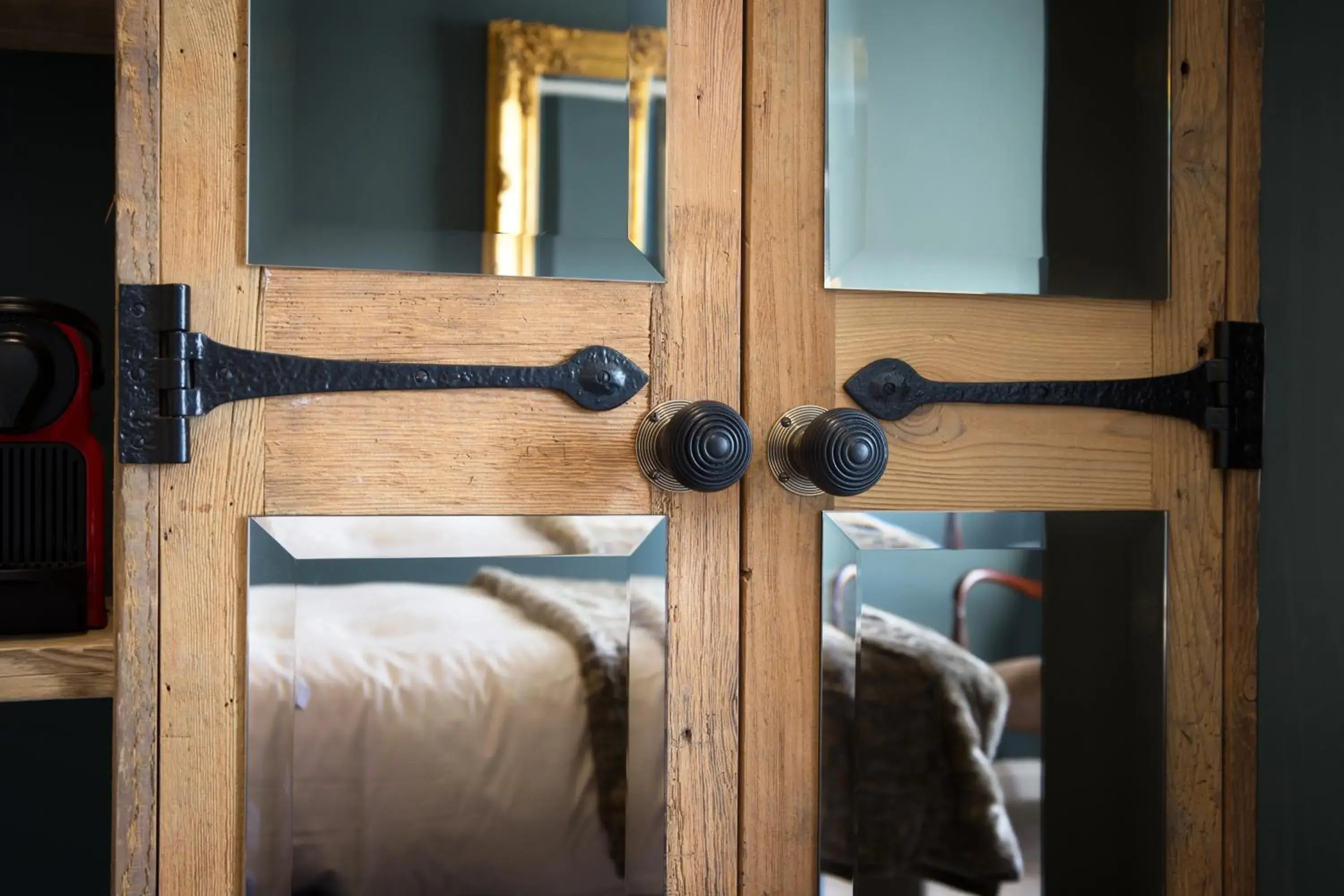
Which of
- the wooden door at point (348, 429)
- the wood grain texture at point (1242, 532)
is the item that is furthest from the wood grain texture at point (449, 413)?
the wood grain texture at point (1242, 532)

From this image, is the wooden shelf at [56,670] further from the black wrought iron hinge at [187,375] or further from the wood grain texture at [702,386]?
the wood grain texture at [702,386]

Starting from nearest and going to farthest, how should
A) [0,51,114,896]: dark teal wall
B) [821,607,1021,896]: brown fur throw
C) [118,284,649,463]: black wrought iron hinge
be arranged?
[118,284,649,463]: black wrought iron hinge, [821,607,1021,896]: brown fur throw, [0,51,114,896]: dark teal wall

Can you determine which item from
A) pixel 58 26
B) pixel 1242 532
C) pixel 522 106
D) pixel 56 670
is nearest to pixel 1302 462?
pixel 1242 532

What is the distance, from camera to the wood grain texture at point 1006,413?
812 mm

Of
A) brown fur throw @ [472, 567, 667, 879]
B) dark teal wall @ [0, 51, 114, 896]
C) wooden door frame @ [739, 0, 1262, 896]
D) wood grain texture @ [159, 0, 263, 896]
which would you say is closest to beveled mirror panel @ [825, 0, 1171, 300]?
wooden door frame @ [739, 0, 1262, 896]

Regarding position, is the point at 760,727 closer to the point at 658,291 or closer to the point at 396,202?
the point at 658,291

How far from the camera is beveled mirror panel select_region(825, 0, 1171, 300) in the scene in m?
0.80

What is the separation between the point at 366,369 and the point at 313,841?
347mm

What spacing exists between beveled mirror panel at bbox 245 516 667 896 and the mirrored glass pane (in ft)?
0.68

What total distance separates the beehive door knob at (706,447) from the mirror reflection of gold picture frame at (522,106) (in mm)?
167

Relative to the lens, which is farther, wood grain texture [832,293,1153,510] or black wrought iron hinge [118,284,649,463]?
wood grain texture [832,293,1153,510]

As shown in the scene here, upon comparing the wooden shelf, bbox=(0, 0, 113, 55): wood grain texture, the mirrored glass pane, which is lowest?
the wooden shelf

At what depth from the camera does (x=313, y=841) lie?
2.35ft

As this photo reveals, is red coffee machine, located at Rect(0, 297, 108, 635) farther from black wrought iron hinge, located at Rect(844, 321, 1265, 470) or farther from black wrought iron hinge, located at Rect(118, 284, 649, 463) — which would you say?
black wrought iron hinge, located at Rect(844, 321, 1265, 470)
